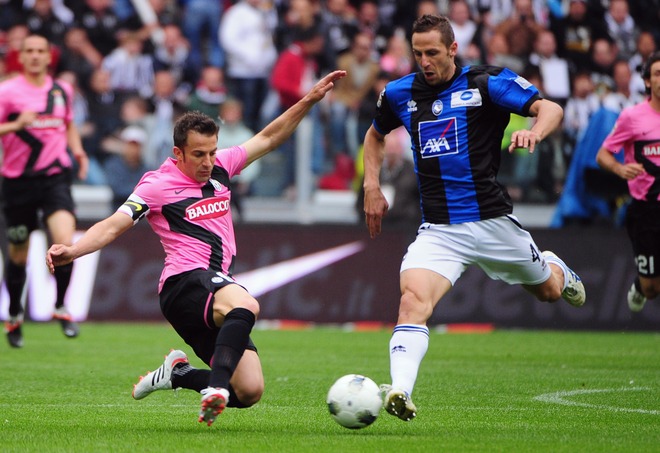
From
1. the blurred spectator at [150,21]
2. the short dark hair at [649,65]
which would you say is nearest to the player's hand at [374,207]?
the short dark hair at [649,65]

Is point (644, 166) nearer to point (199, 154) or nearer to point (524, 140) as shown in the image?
point (524, 140)

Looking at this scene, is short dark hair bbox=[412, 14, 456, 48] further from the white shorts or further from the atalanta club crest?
the white shorts

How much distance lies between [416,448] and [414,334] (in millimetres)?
985

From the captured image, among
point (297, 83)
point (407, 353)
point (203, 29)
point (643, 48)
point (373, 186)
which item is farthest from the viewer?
point (203, 29)

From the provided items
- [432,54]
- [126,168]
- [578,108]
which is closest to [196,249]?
[432,54]

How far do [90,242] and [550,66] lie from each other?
12.0 m

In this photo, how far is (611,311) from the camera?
1509cm

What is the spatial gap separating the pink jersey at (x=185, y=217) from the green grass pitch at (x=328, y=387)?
0.99m

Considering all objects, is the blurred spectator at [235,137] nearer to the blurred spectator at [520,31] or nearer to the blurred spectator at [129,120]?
the blurred spectator at [129,120]

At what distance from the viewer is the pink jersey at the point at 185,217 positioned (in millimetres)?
7250

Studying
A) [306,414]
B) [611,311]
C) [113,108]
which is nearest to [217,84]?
[113,108]

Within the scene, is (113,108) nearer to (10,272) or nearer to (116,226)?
(10,272)

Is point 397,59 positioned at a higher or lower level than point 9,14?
lower

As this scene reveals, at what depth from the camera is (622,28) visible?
18156 millimetres
